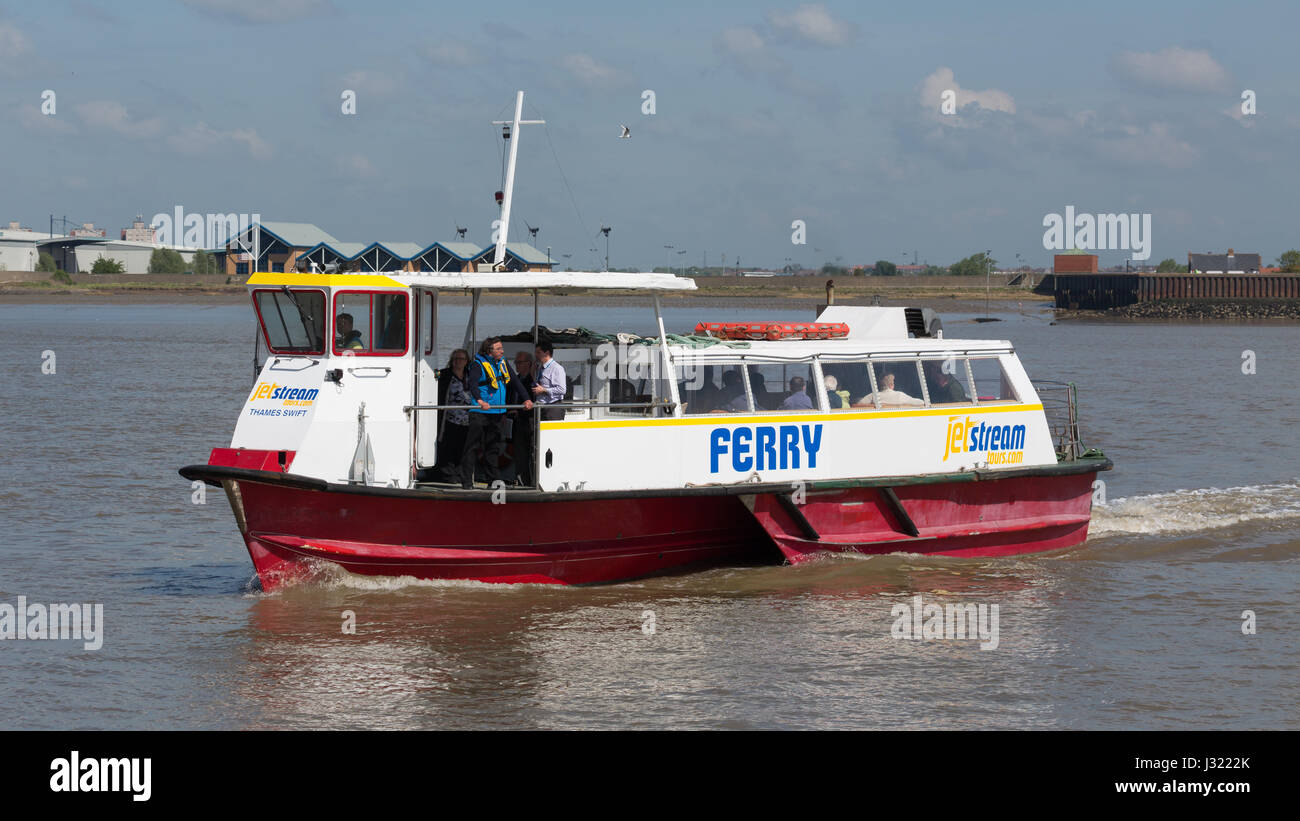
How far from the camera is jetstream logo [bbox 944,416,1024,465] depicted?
15.4 meters

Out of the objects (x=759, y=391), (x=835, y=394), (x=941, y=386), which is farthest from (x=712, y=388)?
(x=941, y=386)

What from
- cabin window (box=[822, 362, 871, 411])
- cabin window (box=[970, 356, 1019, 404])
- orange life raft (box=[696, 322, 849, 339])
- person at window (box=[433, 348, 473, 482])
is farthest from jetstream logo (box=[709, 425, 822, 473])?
cabin window (box=[970, 356, 1019, 404])

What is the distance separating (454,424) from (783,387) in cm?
362

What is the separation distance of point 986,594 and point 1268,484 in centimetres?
1011

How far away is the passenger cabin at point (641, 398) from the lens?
42.7ft

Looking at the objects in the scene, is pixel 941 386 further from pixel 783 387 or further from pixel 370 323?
pixel 370 323

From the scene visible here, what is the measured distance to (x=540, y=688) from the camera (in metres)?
11.1

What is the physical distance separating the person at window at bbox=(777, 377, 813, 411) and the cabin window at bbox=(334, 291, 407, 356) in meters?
4.15

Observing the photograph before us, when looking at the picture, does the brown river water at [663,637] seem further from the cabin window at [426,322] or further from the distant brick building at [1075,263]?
the distant brick building at [1075,263]

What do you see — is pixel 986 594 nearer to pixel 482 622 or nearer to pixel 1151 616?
pixel 1151 616

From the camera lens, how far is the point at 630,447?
13.6 metres

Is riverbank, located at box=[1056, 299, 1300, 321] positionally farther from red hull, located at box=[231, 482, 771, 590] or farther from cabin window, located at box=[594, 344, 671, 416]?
red hull, located at box=[231, 482, 771, 590]
